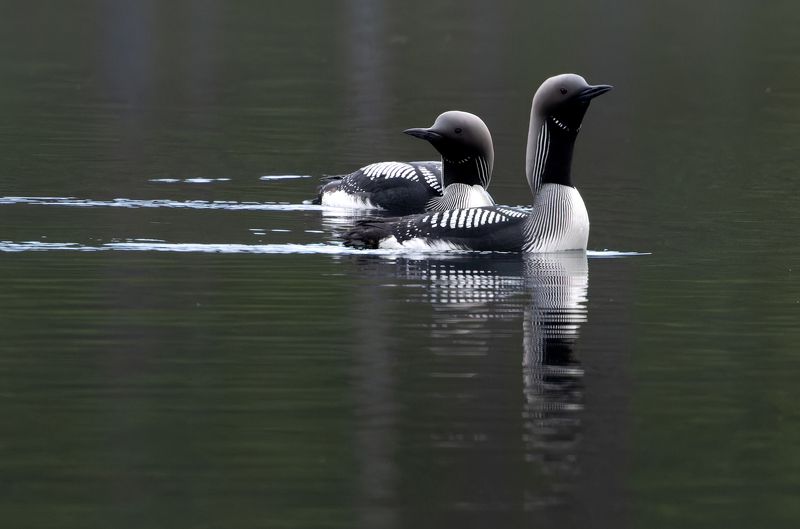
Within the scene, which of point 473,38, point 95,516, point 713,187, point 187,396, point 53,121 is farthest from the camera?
point 473,38

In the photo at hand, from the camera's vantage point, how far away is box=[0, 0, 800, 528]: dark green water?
7.35m

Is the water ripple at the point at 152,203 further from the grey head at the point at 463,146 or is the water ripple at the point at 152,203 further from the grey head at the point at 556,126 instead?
the grey head at the point at 556,126

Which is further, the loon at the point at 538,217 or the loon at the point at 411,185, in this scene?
the loon at the point at 411,185

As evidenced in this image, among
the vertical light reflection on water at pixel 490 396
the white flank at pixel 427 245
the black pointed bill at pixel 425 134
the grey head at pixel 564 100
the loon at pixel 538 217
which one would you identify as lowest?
the vertical light reflection on water at pixel 490 396

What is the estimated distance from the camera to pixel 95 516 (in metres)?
6.89

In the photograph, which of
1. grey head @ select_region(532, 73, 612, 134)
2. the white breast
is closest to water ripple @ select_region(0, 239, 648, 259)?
the white breast

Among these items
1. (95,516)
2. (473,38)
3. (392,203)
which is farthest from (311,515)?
(473,38)

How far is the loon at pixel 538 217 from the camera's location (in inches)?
556

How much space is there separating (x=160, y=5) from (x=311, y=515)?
54373 millimetres

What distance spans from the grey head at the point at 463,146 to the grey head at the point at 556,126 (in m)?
1.34

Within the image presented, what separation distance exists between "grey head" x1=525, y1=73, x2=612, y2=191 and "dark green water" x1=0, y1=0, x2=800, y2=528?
713 mm

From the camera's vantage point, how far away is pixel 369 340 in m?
10.5

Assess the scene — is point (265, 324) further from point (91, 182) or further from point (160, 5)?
point (160, 5)

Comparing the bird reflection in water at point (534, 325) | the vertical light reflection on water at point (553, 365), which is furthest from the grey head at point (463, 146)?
the vertical light reflection on water at point (553, 365)
